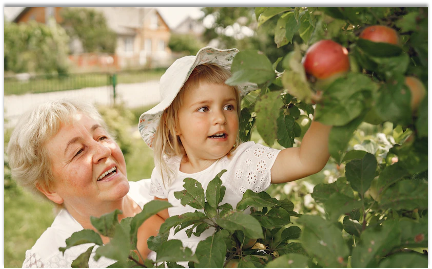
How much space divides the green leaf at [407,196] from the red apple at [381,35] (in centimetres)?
35

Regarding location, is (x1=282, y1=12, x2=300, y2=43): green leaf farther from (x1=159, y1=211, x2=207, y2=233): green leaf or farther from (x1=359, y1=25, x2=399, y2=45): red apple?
(x1=159, y1=211, x2=207, y2=233): green leaf

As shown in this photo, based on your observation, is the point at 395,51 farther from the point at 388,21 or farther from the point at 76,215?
the point at 76,215

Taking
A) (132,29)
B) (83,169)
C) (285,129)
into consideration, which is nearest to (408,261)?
(285,129)

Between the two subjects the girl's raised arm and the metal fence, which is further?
the metal fence

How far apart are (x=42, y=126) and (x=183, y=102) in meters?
0.68

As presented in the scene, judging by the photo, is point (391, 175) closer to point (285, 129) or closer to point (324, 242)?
point (324, 242)

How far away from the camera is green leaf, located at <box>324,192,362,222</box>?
930mm

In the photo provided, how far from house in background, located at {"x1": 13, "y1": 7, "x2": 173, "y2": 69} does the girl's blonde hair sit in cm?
3340

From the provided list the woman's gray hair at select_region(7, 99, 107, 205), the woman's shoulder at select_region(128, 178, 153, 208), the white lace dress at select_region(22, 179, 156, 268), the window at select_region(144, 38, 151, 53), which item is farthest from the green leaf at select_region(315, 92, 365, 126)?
the window at select_region(144, 38, 151, 53)

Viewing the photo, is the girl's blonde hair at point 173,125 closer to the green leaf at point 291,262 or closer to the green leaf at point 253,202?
the green leaf at point 253,202

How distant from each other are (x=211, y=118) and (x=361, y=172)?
26.4 inches

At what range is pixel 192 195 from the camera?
1315mm

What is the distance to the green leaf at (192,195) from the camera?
129 cm

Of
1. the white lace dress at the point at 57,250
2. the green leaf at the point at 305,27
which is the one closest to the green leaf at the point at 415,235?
the green leaf at the point at 305,27
